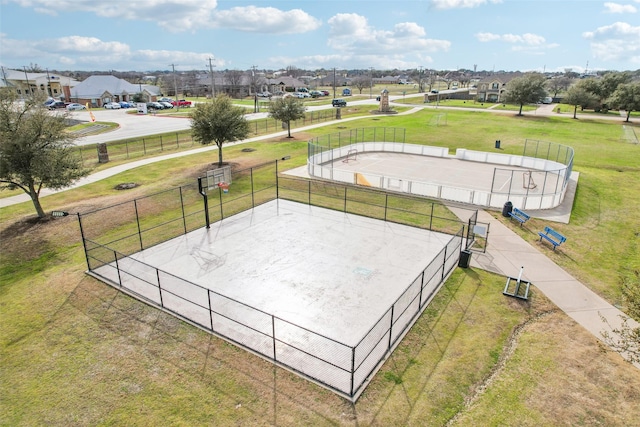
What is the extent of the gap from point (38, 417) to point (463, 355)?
38.8 feet

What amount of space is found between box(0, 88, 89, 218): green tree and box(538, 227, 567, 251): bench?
2543cm

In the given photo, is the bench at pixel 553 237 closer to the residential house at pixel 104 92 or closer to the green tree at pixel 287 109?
the green tree at pixel 287 109

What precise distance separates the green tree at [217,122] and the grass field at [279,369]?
17.4m

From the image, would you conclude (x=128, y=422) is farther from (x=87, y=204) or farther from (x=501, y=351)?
(x=87, y=204)

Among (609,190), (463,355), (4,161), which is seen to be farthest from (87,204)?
(609,190)

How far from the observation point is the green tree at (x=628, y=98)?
2638 inches

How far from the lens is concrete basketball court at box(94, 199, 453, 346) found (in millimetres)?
14154

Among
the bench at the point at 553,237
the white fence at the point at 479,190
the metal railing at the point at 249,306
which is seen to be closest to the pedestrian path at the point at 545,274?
the bench at the point at 553,237

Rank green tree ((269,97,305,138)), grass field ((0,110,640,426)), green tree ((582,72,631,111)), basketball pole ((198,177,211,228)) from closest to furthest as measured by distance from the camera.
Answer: grass field ((0,110,640,426)) → basketball pole ((198,177,211,228)) → green tree ((269,97,305,138)) → green tree ((582,72,631,111))

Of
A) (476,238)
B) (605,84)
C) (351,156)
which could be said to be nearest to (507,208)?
(476,238)

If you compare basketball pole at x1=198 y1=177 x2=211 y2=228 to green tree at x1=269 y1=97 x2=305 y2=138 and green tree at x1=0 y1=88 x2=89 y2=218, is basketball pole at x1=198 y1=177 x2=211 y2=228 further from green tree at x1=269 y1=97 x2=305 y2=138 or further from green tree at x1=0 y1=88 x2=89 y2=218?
green tree at x1=269 y1=97 x2=305 y2=138

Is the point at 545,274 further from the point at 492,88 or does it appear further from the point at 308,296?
the point at 492,88

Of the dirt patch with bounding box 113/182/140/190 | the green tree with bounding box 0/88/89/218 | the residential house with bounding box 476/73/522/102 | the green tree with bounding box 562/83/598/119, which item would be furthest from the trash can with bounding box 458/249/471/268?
the residential house with bounding box 476/73/522/102

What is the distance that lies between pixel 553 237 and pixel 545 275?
3697mm
